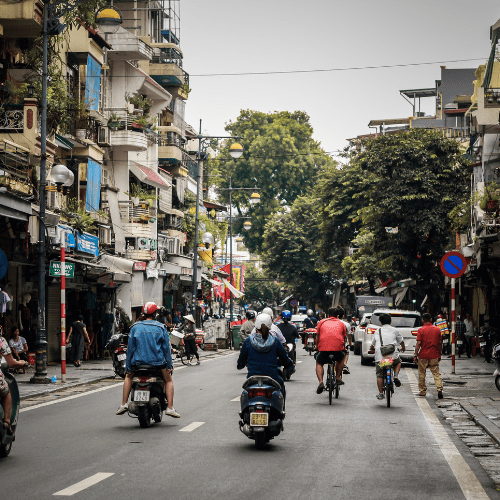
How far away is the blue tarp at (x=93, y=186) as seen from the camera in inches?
1298

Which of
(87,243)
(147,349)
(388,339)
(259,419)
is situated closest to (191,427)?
(147,349)

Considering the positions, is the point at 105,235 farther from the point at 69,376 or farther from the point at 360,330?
the point at 69,376

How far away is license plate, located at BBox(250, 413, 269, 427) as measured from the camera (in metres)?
10.3

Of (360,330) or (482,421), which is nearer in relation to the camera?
(482,421)

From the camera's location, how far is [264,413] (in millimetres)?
10297

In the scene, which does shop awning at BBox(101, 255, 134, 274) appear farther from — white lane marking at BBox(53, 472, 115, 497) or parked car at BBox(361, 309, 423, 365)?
white lane marking at BBox(53, 472, 115, 497)

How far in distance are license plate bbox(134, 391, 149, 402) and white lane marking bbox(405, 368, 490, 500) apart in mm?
3900

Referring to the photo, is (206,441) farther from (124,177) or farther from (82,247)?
(124,177)

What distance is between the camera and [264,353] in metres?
10.8

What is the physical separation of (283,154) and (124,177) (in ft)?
115

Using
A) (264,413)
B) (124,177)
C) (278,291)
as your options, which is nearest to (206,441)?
(264,413)

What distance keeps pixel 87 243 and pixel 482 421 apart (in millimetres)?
18983

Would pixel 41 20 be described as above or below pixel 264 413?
above

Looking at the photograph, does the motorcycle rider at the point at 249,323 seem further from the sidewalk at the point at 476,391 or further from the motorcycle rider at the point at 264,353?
the motorcycle rider at the point at 264,353
